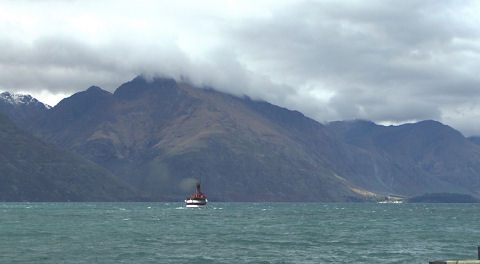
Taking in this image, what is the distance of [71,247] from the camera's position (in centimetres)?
11331

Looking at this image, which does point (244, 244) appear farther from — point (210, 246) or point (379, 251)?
point (379, 251)

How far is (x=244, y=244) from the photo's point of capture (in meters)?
122

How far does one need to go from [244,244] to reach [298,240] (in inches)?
546

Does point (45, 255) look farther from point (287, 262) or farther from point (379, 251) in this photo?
point (379, 251)

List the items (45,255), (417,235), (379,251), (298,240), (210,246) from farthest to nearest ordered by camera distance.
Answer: (417,235) < (298,240) < (210,246) < (379,251) < (45,255)

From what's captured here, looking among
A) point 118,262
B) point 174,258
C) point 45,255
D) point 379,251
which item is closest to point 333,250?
point 379,251

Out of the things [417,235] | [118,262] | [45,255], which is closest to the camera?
[118,262]

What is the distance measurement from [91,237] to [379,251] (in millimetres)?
58721

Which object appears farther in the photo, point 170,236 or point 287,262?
point 170,236

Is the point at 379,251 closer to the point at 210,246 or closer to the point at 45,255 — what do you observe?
the point at 210,246

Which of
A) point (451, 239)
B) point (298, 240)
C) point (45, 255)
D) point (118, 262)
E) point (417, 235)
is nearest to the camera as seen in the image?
point (118, 262)

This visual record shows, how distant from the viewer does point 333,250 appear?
11169 centimetres

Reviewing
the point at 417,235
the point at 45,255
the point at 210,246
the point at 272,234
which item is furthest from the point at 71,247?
the point at 417,235

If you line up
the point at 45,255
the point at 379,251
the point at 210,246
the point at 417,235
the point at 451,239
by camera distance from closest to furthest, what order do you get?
the point at 45,255
the point at 379,251
the point at 210,246
the point at 451,239
the point at 417,235
